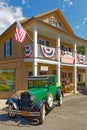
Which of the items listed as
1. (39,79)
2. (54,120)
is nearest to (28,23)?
(39,79)

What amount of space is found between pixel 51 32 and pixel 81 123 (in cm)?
1189

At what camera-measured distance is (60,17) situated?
977 inches

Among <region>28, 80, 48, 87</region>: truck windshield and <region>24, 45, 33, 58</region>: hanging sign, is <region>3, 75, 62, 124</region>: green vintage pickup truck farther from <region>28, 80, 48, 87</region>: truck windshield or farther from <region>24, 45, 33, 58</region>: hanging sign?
<region>24, 45, 33, 58</region>: hanging sign

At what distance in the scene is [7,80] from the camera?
17.3 metres

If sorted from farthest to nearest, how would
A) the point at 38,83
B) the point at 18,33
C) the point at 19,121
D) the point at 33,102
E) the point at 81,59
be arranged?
the point at 81,59 → the point at 18,33 → the point at 38,83 → the point at 19,121 → the point at 33,102

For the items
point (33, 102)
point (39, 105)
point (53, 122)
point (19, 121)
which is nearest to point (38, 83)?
point (33, 102)

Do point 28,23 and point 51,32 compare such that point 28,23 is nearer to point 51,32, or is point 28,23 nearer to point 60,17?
point 51,32

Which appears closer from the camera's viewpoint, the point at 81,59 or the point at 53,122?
the point at 53,122

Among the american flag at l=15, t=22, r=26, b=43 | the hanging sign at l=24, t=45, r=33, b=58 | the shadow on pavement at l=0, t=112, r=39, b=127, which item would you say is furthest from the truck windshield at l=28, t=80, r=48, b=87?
the hanging sign at l=24, t=45, r=33, b=58

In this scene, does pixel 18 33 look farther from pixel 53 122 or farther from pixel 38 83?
pixel 53 122

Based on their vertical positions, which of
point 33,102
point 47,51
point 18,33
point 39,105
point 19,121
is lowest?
point 19,121

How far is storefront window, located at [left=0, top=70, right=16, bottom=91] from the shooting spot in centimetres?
1709

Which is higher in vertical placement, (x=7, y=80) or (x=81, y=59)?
(x=81, y=59)

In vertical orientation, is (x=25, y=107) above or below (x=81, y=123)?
above
